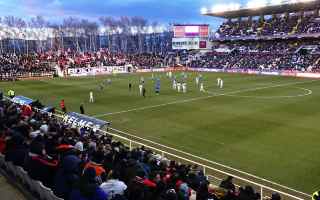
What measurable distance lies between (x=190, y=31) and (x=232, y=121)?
74.8m

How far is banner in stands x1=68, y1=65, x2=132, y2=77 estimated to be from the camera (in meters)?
65.5

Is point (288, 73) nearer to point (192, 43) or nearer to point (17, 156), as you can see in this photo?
point (192, 43)

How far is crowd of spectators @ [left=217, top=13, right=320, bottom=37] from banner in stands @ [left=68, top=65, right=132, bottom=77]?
34.5 m

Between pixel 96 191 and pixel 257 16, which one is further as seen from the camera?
pixel 257 16

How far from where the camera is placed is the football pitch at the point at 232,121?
55.9ft

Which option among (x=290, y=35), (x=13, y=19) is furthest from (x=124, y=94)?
(x=13, y=19)

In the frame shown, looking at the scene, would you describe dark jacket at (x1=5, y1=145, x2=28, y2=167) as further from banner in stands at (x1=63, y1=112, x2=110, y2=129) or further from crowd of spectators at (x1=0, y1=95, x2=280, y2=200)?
banner in stands at (x1=63, y1=112, x2=110, y2=129)

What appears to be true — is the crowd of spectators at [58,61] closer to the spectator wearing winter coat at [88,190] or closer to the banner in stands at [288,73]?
the banner in stands at [288,73]

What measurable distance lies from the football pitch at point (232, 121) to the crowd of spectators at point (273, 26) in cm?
3870

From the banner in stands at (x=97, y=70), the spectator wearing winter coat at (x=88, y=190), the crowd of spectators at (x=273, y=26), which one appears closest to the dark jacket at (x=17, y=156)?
the spectator wearing winter coat at (x=88, y=190)

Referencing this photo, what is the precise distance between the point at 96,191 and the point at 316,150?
1532 centimetres

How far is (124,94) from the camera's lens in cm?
3950

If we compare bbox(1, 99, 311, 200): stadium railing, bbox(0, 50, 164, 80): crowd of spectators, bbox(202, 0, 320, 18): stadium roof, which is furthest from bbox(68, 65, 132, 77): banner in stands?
bbox(1, 99, 311, 200): stadium railing

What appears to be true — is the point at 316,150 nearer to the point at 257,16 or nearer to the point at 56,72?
the point at 56,72
